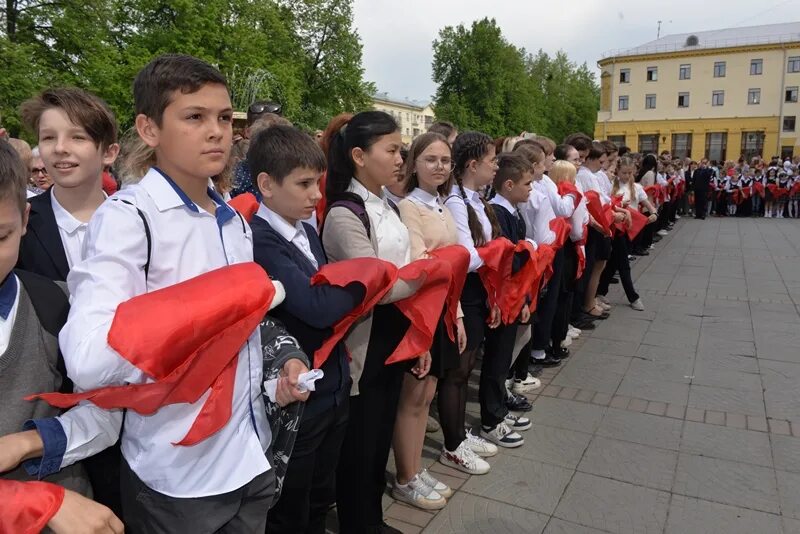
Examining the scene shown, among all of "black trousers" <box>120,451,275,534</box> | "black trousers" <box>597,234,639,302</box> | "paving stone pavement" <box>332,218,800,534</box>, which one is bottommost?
"paving stone pavement" <box>332,218,800,534</box>

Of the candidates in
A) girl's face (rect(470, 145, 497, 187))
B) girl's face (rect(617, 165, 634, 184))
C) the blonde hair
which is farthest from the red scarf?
girl's face (rect(617, 165, 634, 184))

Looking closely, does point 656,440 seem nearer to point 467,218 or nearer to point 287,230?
point 467,218

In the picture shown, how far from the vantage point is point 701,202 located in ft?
69.5

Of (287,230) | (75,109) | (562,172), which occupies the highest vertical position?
(75,109)

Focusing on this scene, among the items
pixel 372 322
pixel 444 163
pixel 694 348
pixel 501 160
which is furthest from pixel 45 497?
pixel 694 348

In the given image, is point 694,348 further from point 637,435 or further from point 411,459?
point 411,459

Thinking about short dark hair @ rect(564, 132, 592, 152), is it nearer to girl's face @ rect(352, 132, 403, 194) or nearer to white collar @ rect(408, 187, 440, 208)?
white collar @ rect(408, 187, 440, 208)

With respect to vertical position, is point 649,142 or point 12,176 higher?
point 649,142

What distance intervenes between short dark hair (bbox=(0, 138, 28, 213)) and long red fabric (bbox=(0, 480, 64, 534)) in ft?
2.11

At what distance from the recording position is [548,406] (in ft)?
15.7

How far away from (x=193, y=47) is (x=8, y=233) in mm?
24939

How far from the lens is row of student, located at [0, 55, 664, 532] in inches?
59.6

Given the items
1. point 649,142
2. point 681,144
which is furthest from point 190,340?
point 681,144

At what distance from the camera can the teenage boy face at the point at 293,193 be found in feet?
7.30
